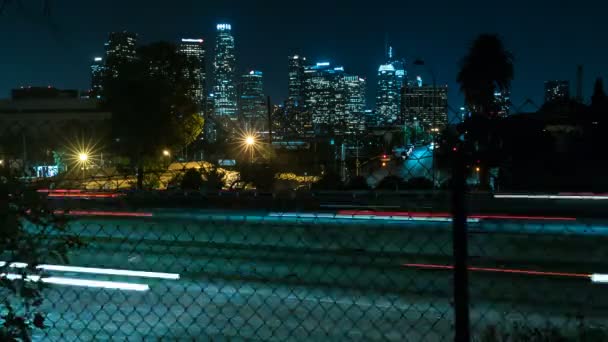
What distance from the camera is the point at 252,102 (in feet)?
144

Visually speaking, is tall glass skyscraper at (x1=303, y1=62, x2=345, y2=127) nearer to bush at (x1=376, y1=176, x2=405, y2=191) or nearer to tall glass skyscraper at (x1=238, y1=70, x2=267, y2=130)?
tall glass skyscraper at (x1=238, y1=70, x2=267, y2=130)

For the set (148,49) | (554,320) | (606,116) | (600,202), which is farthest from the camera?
(148,49)

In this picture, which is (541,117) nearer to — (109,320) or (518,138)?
(518,138)

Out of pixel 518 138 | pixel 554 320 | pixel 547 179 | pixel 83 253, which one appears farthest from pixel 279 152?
pixel 518 138

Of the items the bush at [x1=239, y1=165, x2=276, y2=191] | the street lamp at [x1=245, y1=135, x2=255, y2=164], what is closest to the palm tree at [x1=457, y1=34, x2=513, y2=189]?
the bush at [x1=239, y1=165, x2=276, y2=191]

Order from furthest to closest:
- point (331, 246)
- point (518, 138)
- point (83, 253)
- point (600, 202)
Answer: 1. point (600, 202)
2. point (83, 253)
3. point (331, 246)
4. point (518, 138)

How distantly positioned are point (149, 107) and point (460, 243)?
24.3 metres

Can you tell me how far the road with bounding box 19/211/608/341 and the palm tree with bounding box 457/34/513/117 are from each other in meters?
1.44

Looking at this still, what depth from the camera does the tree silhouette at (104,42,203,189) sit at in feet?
82.9

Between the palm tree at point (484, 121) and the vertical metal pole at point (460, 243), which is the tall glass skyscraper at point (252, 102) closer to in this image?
the palm tree at point (484, 121)

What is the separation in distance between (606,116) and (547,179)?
1.95 meters

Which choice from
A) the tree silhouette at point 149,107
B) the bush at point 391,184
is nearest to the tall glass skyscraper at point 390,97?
the bush at point 391,184

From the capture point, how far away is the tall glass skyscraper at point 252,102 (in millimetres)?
30184

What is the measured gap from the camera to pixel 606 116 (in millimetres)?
14781
